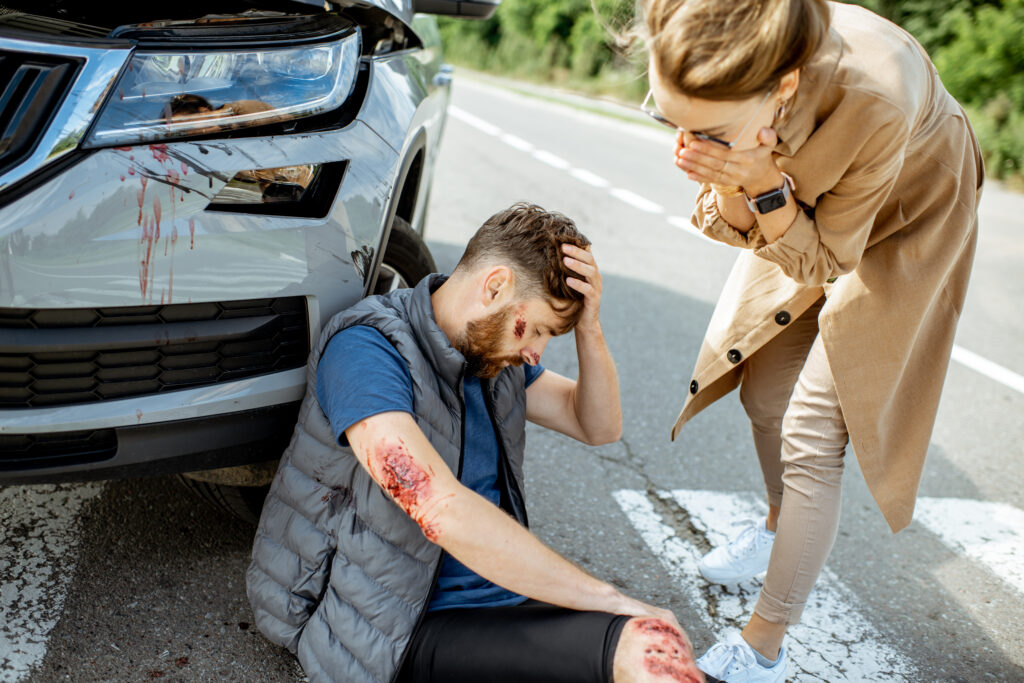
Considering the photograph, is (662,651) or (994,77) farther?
(994,77)

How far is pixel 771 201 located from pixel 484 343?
642mm

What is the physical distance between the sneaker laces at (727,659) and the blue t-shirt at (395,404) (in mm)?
576

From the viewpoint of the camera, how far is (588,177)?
9258 mm

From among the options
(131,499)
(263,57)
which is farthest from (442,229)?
(263,57)

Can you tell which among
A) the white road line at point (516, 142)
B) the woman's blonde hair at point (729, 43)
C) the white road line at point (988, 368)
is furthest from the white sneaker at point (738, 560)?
the white road line at point (516, 142)

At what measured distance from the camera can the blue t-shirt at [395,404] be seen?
1736 millimetres

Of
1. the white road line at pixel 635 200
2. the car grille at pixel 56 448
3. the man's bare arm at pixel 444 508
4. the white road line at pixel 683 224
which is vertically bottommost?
the white road line at pixel 635 200

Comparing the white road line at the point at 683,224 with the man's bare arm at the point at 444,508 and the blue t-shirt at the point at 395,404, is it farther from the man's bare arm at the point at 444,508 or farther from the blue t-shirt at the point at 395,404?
the man's bare arm at the point at 444,508

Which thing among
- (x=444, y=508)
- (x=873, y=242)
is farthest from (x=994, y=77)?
(x=444, y=508)

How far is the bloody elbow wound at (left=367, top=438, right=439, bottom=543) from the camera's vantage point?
5.54 ft

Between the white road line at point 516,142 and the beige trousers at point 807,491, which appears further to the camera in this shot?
the white road line at point 516,142

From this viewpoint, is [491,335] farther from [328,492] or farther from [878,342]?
[878,342]

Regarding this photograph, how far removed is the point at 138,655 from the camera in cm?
204

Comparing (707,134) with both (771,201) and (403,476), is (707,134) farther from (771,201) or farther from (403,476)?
(403,476)
